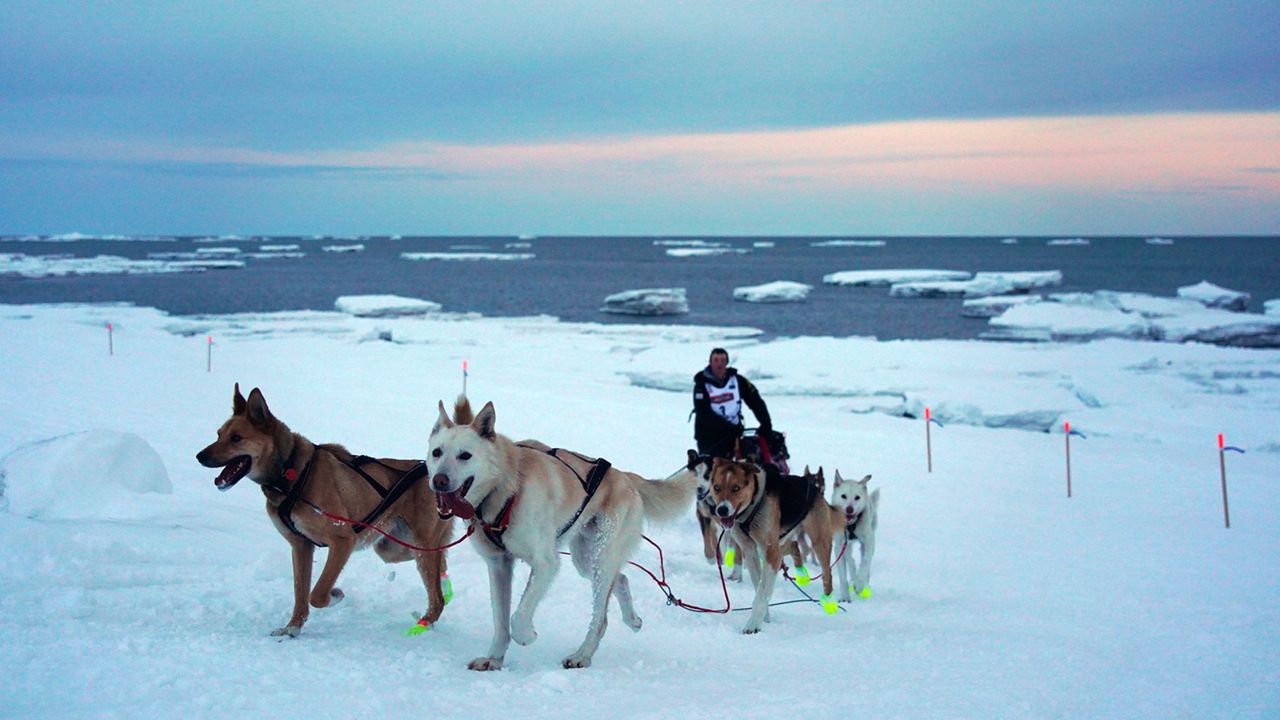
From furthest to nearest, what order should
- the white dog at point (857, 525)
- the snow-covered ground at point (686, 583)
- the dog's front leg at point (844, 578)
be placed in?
1. the white dog at point (857, 525)
2. the dog's front leg at point (844, 578)
3. the snow-covered ground at point (686, 583)

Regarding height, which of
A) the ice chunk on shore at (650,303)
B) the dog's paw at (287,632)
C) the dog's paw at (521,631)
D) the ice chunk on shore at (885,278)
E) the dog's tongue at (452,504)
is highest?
the ice chunk on shore at (885,278)

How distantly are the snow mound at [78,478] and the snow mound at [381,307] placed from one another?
111 feet

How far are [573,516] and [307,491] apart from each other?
1.44 m

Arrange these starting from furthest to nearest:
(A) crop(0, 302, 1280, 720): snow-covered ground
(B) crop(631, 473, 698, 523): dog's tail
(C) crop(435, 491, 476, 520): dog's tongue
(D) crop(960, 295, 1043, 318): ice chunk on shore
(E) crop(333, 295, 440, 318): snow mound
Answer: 1. (D) crop(960, 295, 1043, 318): ice chunk on shore
2. (E) crop(333, 295, 440, 318): snow mound
3. (B) crop(631, 473, 698, 523): dog's tail
4. (C) crop(435, 491, 476, 520): dog's tongue
5. (A) crop(0, 302, 1280, 720): snow-covered ground

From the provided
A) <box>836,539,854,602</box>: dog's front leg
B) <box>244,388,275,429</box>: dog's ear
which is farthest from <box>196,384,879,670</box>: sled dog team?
<box>836,539,854,602</box>: dog's front leg

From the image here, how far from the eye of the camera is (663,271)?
102375mm

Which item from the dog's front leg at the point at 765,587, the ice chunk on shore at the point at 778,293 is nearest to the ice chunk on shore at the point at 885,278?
the ice chunk on shore at the point at 778,293

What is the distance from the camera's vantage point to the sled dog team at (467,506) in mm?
4492

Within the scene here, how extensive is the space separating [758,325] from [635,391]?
23.6 metres

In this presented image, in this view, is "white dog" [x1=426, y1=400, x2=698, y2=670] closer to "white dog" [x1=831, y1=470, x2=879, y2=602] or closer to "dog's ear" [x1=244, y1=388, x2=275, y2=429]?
"dog's ear" [x1=244, y1=388, x2=275, y2=429]

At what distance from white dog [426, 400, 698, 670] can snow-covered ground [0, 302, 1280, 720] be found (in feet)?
0.92

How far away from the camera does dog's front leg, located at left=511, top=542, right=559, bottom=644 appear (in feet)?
14.8

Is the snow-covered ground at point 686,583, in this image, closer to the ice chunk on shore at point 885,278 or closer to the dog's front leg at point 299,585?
the dog's front leg at point 299,585

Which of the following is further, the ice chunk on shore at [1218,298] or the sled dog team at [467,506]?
the ice chunk on shore at [1218,298]
